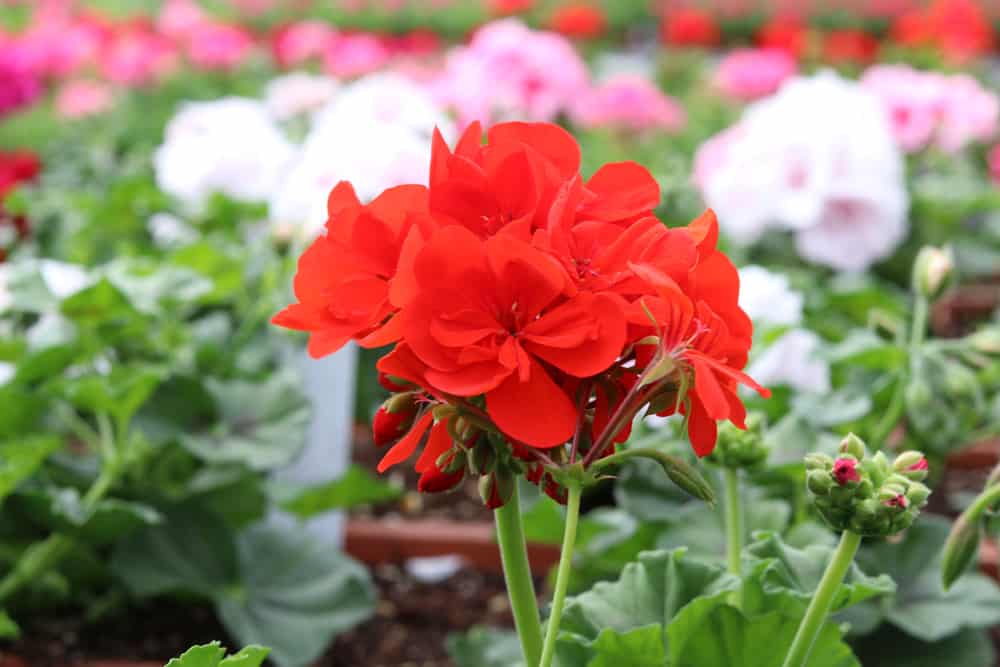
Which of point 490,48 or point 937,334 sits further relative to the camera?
point 490,48

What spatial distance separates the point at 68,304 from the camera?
1296 millimetres

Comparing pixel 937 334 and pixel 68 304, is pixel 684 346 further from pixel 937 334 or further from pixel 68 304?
pixel 937 334

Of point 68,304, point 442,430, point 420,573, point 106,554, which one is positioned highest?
point 442,430

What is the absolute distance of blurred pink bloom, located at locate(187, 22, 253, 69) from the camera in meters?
3.87

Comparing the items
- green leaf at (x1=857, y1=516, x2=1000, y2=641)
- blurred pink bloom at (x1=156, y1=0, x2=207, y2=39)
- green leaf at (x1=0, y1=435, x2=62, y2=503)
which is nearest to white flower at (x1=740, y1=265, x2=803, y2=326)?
green leaf at (x1=857, y1=516, x2=1000, y2=641)

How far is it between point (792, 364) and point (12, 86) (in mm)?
2153

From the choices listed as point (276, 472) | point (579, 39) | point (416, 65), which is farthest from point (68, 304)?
point (579, 39)

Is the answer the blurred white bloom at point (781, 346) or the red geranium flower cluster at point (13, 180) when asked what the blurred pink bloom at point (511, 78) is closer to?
the red geranium flower cluster at point (13, 180)

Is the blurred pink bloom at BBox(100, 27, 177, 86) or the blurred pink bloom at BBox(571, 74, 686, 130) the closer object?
the blurred pink bloom at BBox(571, 74, 686, 130)

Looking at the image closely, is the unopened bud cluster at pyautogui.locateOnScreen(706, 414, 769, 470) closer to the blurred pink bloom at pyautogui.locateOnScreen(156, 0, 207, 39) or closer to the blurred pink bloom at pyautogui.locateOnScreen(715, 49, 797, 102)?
the blurred pink bloom at pyautogui.locateOnScreen(715, 49, 797, 102)

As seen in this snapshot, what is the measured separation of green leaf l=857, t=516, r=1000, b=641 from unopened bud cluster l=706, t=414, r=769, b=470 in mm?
252

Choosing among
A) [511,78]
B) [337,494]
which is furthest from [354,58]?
[337,494]

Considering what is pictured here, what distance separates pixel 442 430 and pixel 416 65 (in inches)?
136

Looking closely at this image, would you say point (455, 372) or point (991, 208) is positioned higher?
point (455, 372)
